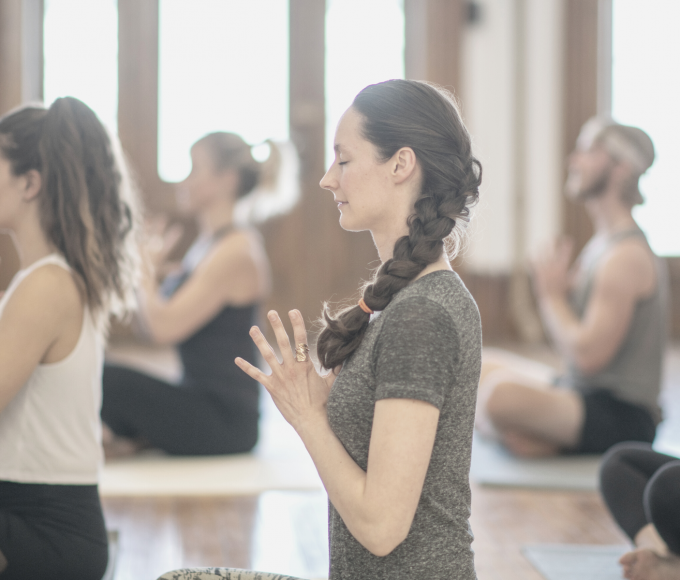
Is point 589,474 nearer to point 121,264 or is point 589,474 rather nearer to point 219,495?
point 219,495

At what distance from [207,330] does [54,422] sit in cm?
120

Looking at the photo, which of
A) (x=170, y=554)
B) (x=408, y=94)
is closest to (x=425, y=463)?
(x=408, y=94)

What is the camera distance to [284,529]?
1.73 meters

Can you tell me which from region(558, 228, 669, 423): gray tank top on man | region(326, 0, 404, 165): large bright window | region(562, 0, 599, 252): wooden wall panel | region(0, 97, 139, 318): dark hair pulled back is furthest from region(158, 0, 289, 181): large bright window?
region(0, 97, 139, 318): dark hair pulled back

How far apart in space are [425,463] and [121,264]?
0.70 metres

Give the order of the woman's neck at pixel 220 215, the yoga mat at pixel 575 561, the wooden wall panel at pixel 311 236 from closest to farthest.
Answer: the yoga mat at pixel 575 561 → the woman's neck at pixel 220 215 → the wooden wall panel at pixel 311 236

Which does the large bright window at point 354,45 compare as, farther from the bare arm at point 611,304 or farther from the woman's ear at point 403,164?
the woman's ear at point 403,164

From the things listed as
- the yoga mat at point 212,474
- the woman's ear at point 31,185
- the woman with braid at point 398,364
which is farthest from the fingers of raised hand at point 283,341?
the yoga mat at point 212,474

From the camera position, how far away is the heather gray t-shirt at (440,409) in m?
0.81

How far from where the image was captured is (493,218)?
17.3 feet

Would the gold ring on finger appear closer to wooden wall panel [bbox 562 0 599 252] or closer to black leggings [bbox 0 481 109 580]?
black leggings [bbox 0 481 109 580]

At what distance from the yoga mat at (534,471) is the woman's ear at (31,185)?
4.68 ft

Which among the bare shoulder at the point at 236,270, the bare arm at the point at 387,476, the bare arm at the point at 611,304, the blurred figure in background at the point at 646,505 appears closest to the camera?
the bare arm at the point at 387,476

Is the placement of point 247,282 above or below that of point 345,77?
below
